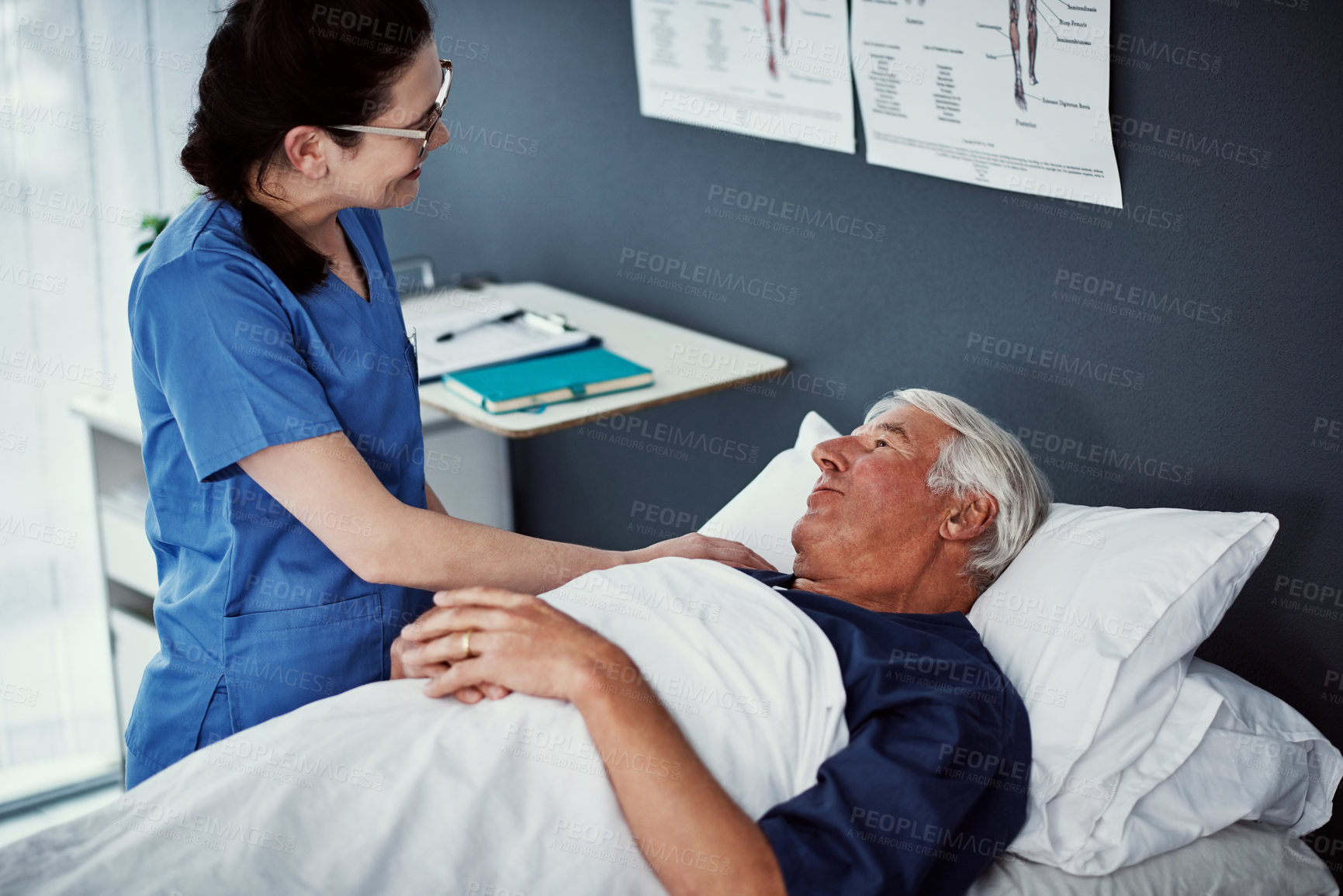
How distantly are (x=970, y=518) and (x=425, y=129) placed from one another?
892 mm

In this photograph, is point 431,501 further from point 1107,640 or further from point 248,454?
point 1107,640

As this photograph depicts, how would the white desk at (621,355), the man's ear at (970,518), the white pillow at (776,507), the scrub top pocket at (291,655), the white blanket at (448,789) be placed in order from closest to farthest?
the white blanket at (448,789) < the scrub top pocket at (291,655) < the man's ear at (970,518) < the white pillow at (776,507) < the white desk at (621,355)

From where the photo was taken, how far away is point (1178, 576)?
56.8 inches

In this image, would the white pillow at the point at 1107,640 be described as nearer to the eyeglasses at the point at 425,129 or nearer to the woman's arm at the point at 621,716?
the woman's arm at the point at 621,716

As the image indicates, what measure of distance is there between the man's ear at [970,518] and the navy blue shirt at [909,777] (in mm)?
171

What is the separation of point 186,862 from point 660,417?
158cm

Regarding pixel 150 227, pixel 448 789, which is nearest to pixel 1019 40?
pixel 448 789

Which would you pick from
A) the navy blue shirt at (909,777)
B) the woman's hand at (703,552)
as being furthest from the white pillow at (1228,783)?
the woman's hand at (703,552)

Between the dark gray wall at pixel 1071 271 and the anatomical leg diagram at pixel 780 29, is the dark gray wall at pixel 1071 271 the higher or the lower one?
the lower one

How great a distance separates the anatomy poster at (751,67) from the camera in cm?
206

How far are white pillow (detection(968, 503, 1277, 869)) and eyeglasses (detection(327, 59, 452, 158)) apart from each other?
96cm

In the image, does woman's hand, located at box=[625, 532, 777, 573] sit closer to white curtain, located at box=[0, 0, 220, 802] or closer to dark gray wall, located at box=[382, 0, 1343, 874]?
dark gray wall, located at box=[382, 0, 1343, 874]

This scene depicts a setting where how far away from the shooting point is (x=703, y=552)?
162 centimetres

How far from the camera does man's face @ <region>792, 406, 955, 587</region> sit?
1.58m
